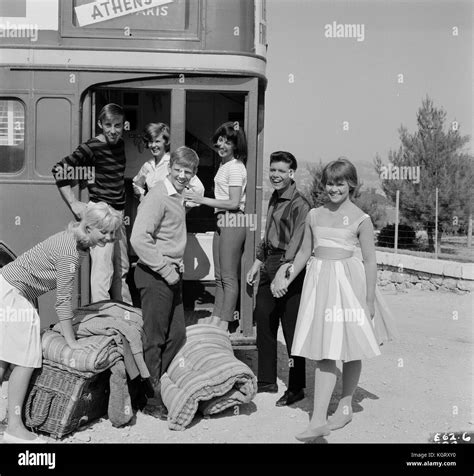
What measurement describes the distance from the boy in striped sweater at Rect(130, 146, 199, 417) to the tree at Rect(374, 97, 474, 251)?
1849cm

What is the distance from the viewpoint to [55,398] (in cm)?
490

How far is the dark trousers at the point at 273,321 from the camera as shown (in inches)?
223

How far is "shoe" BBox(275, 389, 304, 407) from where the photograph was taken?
568 cm

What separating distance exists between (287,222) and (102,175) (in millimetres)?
1687

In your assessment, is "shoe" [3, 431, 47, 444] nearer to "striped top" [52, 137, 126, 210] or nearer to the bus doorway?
the bus doorway

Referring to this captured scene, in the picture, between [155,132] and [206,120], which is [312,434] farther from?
[206,120]

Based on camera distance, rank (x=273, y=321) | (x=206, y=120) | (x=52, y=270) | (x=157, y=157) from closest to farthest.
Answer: (x=52, y=270) → (x=273, y=321) → (x=157, y=157) → (x=206, y=120)

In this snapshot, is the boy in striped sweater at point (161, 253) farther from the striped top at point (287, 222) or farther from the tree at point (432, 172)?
the tree at point (432, 172)

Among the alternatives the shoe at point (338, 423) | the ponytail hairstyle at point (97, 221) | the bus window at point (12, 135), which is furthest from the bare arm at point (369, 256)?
the bus window at point (12, 135)

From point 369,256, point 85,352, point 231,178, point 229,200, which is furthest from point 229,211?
point 85,352
